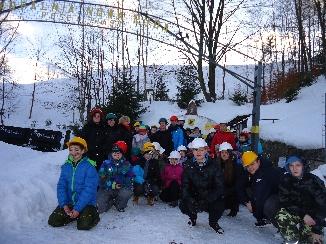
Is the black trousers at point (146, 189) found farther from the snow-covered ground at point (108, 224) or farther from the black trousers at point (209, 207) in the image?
the black trousers at point (209, 207)

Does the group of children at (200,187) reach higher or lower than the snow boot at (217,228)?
higher

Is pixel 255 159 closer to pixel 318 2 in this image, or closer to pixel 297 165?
pixel 297 165

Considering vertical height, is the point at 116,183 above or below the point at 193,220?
above

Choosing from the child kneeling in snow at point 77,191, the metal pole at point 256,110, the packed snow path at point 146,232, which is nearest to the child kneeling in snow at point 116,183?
A: the packed snow path at point 146,232

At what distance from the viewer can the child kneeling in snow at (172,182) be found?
318 inches

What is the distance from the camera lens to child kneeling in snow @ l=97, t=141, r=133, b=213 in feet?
24.0

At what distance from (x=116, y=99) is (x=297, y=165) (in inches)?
657

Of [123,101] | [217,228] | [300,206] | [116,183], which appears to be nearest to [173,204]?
[116,183]

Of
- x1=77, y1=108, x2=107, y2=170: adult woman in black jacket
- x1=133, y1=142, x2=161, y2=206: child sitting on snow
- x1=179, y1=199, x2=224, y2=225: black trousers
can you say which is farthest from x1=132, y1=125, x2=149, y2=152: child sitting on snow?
x1=179, y1=199, x2=224, y2=225: black trousers

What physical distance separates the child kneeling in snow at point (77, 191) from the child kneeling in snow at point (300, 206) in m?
2.94

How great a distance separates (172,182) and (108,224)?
201 centimetres

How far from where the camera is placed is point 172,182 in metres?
8.11

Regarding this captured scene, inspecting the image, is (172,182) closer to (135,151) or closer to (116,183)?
(116,183)

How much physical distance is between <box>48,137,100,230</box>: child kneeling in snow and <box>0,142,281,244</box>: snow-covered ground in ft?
0.56
